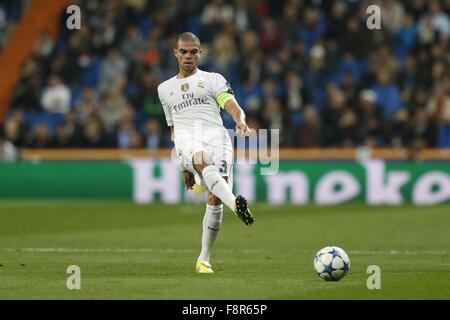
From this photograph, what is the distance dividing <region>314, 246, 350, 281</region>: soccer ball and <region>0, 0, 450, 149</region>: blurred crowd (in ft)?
45.3

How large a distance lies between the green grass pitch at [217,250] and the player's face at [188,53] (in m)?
2.01

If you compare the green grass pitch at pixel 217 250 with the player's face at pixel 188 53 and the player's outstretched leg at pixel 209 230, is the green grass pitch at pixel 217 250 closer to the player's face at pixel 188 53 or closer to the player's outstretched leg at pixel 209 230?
the player's outstretched leg at pixel 209 230

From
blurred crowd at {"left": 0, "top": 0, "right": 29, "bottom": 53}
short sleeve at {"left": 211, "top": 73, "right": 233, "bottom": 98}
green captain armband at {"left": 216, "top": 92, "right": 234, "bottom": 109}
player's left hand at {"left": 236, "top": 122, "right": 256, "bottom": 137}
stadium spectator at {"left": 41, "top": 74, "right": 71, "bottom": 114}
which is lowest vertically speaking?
player's left hand at {"left": 236, "top": 122, "right": 256, "bottom": 137}

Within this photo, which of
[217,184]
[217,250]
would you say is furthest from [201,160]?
[217,250]

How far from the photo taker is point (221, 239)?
54.1ft

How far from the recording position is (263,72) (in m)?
26.0

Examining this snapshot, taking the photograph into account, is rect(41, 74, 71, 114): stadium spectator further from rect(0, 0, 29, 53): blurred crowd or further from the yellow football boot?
the yellow football boot

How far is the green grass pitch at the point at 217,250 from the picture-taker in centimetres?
979

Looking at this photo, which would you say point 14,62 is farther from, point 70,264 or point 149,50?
point 70,264

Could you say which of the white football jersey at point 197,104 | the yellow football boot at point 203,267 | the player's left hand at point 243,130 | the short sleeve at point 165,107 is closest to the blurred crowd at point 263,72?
the short sleeve at point 165,107

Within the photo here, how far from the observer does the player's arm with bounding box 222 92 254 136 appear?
Answer: 1068 cm

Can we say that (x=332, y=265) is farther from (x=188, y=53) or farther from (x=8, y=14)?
(x=8, y=14)

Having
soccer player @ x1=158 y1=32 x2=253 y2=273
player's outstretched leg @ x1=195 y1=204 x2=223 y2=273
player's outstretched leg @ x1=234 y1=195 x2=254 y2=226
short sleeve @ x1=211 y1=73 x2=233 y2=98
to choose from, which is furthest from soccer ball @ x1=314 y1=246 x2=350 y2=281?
short sleeve @ x1=211 y1=73 x2=233 y2=98

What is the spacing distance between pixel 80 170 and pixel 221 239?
8.79 meters
